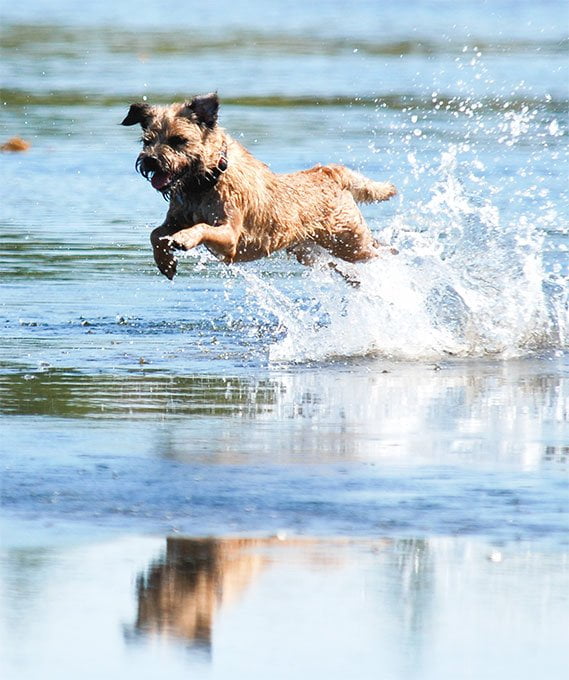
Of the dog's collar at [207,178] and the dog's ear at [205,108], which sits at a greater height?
the dog's ear at [205,108]

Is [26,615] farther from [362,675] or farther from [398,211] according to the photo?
[398,211]

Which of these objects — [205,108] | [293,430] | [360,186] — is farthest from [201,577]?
[360,186]

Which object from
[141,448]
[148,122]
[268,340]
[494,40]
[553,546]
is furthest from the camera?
[494,40]

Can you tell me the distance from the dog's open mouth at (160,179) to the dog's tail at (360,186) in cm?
188

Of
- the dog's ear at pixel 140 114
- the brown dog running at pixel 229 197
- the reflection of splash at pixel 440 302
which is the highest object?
the dog's ear at pixel 140 114

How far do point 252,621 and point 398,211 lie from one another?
30.0ft

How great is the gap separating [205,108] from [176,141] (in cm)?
26

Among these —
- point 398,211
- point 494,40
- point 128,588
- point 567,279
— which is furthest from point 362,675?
point 494,40

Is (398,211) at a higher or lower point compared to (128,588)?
higher

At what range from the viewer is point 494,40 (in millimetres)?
31875

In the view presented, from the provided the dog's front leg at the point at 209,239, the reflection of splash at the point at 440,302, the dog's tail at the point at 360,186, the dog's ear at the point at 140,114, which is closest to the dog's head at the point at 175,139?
the dog's ear at the point at 140,114

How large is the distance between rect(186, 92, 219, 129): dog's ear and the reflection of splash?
1371 mm

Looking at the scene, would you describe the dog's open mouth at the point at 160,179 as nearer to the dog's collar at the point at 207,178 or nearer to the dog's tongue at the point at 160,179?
the dog's tongue at the point at 160,179

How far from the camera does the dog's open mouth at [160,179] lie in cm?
950
